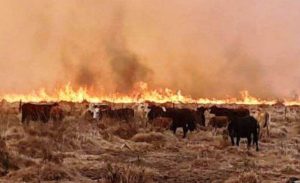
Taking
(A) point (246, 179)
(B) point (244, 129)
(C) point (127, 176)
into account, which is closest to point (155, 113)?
(B) point (244, 129)

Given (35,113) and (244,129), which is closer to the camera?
(244,129)

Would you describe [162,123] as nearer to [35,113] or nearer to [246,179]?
[35,113]

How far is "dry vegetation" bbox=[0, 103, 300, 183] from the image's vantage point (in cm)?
1420

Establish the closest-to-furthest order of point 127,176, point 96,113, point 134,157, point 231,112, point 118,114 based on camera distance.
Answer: point 127,176 → point 134,157 → point 231,112 → point 118,114 → point 96,113

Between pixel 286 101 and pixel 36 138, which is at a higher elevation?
pixel 286 101

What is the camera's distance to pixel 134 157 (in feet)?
61.8

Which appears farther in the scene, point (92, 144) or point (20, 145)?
point (92, 144)

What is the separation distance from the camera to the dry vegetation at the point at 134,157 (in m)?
14.2

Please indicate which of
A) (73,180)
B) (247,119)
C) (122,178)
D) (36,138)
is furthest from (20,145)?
(247,119)

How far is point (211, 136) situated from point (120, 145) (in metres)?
5.30

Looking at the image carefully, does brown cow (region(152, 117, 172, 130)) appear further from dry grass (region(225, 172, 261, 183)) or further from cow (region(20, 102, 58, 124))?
dry grass (region(225, 172, 261, 183))

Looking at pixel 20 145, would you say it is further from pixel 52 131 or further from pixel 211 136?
pixel 211 136

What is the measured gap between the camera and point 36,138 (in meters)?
19.6

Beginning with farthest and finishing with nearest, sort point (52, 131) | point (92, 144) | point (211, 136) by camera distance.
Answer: point (211, 136) < point (52, 131) < point (92, 144)
